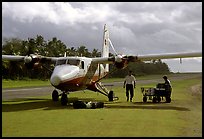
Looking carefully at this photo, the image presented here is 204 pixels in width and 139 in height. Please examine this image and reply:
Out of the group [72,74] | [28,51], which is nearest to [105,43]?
[72,74]

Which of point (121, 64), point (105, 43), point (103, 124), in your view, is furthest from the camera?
point (105, 43)

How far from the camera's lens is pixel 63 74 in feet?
60.4

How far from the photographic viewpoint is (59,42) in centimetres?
9650

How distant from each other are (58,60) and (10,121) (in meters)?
8.04

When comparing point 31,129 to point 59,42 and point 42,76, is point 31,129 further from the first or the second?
point 59,42

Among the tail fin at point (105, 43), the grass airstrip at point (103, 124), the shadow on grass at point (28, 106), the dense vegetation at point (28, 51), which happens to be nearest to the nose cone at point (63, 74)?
the shadow on grass at point (28, 106)

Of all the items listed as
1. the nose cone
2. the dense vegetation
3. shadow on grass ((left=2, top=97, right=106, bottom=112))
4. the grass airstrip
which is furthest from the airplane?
the dense vegetation

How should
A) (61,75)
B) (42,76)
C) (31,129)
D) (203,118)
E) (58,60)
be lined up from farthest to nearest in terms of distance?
(42,76) → (58,60) → (61,75) → (203,118) → (31,129)

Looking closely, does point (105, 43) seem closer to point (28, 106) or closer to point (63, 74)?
point (63, 74)

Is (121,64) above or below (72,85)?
above

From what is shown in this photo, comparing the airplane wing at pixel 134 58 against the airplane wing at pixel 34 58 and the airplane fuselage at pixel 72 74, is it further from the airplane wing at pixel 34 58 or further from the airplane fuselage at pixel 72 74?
the airplane wing at pixel 34 58

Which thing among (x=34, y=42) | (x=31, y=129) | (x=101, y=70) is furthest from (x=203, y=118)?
(x=34, y=42)

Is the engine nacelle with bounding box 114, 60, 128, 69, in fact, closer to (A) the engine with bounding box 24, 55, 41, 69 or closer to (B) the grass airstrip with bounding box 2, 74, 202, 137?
(A) the engine with bounding box 24, 55, 41, 69

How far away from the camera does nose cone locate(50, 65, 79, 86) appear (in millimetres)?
18031
